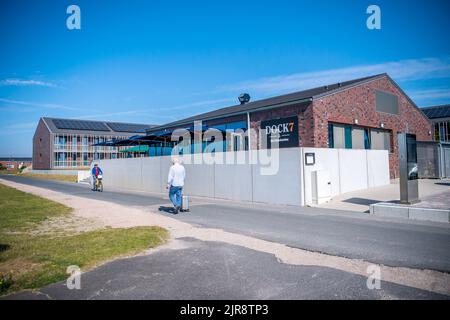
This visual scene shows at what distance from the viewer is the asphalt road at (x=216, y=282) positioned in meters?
3.51

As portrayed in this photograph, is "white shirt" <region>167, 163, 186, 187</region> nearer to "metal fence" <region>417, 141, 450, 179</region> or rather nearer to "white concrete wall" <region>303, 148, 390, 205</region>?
"white concrete wall" <region>303, 148, 390, 205</region>

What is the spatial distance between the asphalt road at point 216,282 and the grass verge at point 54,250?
348 millimetres

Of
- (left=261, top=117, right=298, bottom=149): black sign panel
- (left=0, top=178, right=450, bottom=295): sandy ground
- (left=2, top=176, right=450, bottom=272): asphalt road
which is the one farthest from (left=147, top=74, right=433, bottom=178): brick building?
(left=0, top=178, right=450, bottom=295): sandy ground

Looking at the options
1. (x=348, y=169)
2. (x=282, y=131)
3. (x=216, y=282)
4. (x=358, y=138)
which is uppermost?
(x=282, y=131)

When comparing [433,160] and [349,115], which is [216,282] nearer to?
[349,115]

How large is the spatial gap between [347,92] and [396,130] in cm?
704

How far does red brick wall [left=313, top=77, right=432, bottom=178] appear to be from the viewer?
1673 centimetres

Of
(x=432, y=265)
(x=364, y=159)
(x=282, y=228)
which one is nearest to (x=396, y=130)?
(x=364, y=159)

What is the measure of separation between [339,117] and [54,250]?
54.0 feet

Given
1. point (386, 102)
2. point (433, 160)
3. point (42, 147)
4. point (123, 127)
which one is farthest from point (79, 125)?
point (433, 160)

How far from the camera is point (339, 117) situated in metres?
17.8

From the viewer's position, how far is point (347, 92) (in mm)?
18406

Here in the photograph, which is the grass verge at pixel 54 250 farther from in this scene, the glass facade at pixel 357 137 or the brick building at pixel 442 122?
the brick building at pixel 442 122
